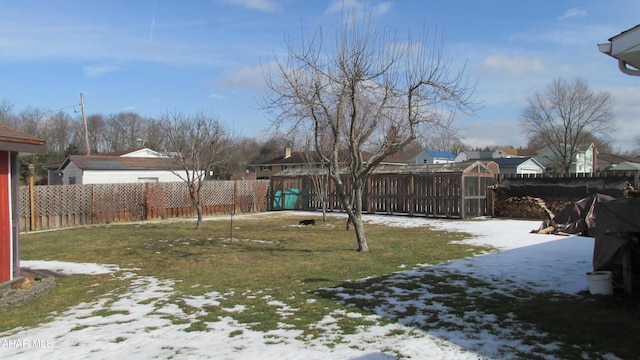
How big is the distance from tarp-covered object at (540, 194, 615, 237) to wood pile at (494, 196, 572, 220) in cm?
352

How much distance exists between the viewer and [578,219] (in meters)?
13.0

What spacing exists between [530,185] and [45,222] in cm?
1885

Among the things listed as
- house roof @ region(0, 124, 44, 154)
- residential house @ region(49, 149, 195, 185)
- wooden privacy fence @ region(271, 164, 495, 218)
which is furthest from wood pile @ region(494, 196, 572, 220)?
house roof @ region(0, 124, 44, 154)

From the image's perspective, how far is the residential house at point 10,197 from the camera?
6.51 metres

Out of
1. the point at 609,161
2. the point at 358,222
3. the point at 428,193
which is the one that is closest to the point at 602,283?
the point at 358,222

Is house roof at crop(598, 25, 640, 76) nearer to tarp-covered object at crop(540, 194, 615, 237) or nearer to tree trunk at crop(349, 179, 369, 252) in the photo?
tree trunk at crop(349, 179, 369, 252)

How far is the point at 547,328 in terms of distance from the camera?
4602 mm

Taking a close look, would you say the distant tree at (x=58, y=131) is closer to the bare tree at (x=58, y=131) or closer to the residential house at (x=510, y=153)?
the bare tree at (x=58, y=131)

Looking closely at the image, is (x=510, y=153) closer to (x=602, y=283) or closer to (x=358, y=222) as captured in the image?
(x=358, y=222)

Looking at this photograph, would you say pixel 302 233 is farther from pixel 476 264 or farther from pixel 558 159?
pixel 558 159

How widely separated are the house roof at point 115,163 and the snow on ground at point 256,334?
19547mm

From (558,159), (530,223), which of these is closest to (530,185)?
(530,223)

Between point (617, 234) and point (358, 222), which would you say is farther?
point (358, 222)

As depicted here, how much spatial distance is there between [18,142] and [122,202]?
43.6ft
